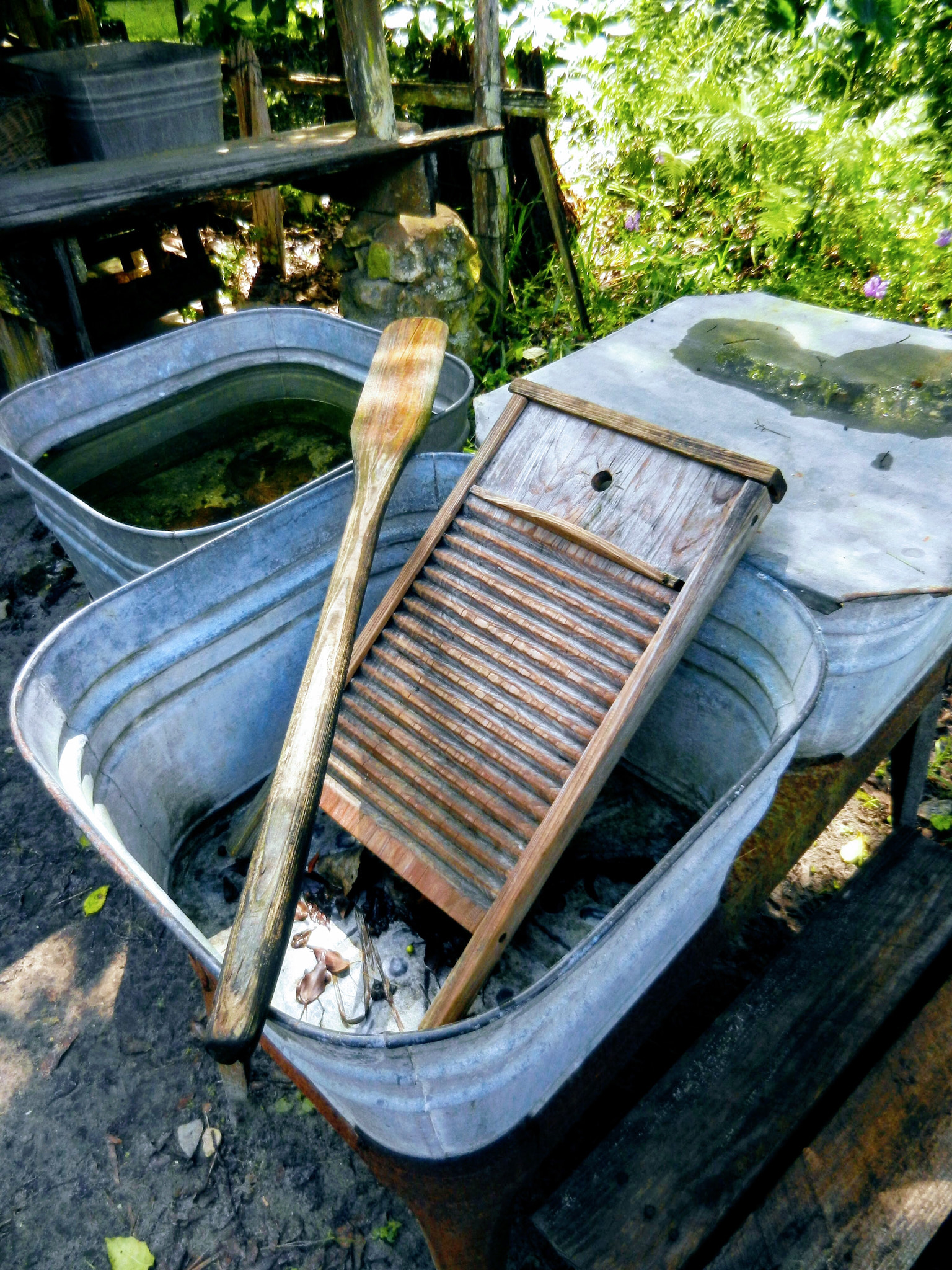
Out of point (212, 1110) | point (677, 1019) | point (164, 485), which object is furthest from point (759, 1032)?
point (164, 485)

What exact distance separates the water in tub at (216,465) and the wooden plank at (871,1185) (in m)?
2.56

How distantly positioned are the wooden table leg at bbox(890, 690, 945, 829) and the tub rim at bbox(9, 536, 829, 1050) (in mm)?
1113

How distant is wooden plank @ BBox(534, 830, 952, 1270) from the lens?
1.54 m

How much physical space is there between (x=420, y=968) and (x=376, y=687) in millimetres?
669

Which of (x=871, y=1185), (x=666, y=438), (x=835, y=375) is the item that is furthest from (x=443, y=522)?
(x=871, y=1185)

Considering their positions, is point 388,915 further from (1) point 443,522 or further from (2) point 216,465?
(2) point 216,465

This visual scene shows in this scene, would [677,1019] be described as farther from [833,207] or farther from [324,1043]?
[833,207]

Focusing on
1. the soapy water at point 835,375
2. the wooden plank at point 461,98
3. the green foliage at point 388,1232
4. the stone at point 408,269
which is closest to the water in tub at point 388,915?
the green foliage at point 388,1232

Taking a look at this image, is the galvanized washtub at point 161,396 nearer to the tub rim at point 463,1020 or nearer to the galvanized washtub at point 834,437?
the galvanized washtub at point 834,437

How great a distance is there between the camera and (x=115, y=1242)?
1.90 meters

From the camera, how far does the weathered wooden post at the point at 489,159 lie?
382 centimetres

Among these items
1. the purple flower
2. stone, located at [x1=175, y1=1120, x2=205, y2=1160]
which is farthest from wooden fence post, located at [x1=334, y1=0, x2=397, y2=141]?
stone, located at [x1=175, y1=1120, x2=205, y2=1160]

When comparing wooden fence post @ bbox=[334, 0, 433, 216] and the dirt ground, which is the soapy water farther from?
wooden fence post @ bbox=[334, 0, 433, 216]

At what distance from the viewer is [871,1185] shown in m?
1.54
